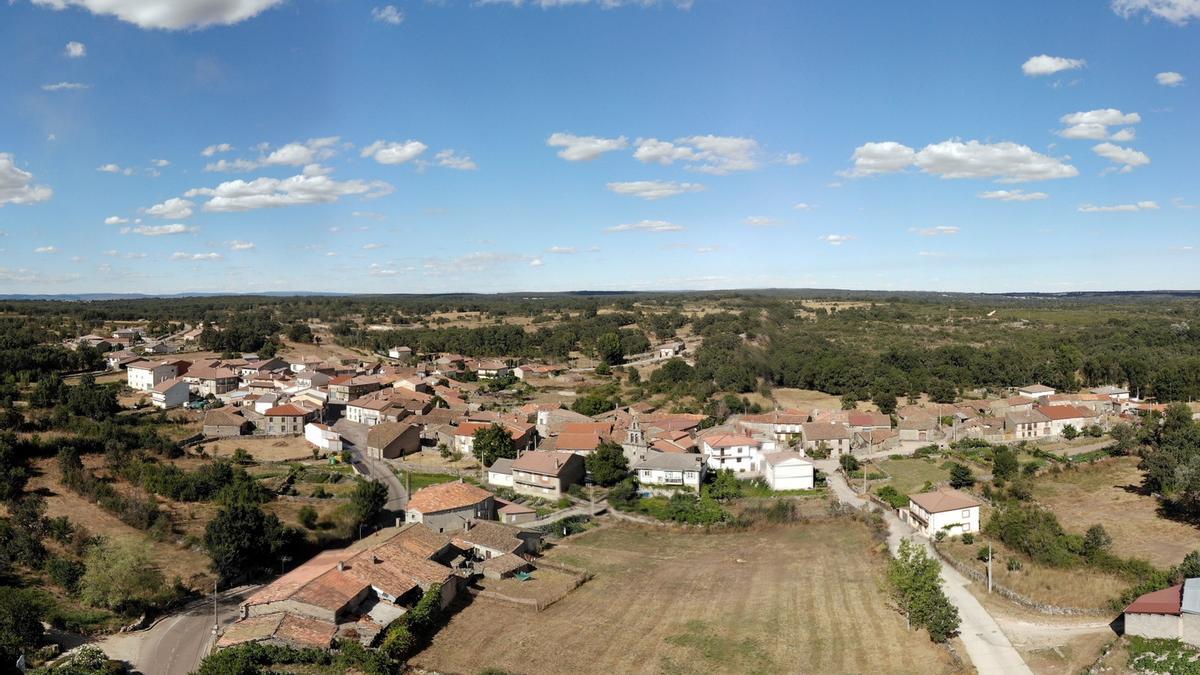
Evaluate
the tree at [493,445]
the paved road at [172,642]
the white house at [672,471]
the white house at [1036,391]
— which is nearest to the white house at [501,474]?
the tree at [493,445]

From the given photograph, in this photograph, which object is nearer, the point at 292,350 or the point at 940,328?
the point at 292,350

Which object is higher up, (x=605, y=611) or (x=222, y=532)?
(x=222, y=532)

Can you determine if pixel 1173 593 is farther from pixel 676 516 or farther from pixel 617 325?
pixel 617 325

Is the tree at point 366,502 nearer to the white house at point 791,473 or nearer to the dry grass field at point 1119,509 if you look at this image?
the white house at point 791,473

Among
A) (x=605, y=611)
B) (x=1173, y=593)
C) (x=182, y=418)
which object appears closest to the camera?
(x=1173, y=593)

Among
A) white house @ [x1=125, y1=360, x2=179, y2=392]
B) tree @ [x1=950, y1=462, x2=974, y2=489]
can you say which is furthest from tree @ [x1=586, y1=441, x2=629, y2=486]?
white house @ [x1=125, y1=360, x2=179, y2=392]

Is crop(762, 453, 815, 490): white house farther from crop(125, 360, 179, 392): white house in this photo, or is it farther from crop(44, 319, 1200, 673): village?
crop(125, 360, 179, 392): white house

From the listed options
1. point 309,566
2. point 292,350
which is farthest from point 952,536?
point 292,350

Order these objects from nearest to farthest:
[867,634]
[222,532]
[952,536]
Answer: [867,634] < [222,532] < [952,536]
